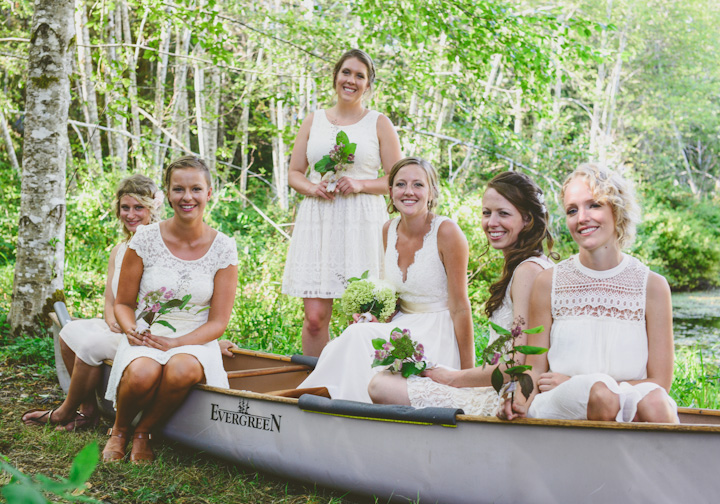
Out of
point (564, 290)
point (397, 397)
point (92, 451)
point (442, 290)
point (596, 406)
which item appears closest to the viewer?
point (92, 451)

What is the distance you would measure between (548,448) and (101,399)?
260 centimetres

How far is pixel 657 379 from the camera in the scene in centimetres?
256

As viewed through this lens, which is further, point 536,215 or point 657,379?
point 536,215

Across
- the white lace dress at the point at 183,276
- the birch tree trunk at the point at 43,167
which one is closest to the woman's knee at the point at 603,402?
the white lace dress at the point at 183,276

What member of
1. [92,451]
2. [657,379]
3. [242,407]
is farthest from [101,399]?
[92,451]

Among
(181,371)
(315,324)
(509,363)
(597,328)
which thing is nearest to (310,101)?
(315,324)

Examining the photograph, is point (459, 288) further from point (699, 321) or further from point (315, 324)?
point (699, 321)

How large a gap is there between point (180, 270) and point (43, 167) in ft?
8.27

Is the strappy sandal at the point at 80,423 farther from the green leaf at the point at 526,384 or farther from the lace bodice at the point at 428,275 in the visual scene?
the green leaf at the point at 526,384

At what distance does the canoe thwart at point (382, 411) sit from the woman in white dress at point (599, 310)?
0.24 meters

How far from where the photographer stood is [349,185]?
4223 millimetres

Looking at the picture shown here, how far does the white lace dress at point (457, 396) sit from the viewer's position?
300cm

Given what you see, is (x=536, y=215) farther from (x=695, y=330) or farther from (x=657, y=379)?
(x=695, y=330)

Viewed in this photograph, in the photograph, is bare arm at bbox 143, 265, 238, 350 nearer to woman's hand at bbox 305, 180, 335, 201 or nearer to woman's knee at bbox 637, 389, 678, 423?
woman's hand at bbox 305, 180, 335, 201
